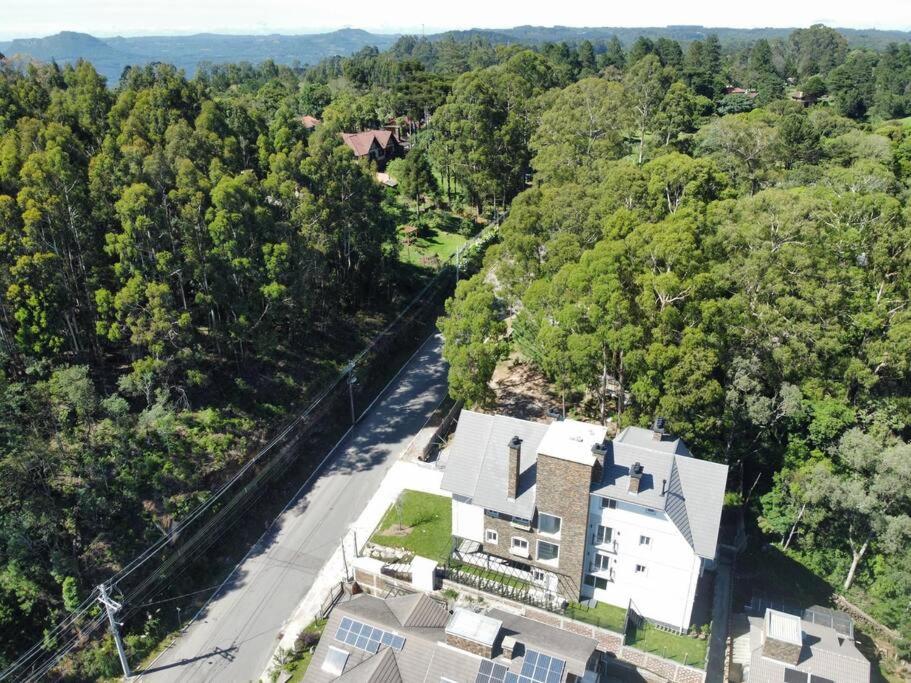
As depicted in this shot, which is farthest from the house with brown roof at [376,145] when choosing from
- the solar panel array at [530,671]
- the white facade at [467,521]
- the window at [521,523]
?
the solar panel array at [530,671]

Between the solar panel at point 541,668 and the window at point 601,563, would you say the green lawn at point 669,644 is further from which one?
the solar panel at point 541,668

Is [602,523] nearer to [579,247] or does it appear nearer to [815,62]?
[579,247]

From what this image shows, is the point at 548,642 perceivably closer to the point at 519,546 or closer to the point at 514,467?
the point at 519,546

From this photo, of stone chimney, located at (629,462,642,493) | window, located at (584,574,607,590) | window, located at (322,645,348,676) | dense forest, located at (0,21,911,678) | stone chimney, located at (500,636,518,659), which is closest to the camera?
stone chimney, located at (500,636,518,659)

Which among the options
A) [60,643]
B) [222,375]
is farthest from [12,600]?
[222,375]

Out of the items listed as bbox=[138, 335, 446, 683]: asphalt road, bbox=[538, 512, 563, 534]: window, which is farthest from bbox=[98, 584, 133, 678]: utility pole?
bbox=[538, 512, 563, 534]: window

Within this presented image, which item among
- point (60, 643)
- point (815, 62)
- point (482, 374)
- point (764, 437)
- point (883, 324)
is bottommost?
point (60, 643)

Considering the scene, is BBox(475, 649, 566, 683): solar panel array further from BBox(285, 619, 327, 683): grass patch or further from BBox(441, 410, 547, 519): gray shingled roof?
BBox(285, 619, 327, 683): grass patch
